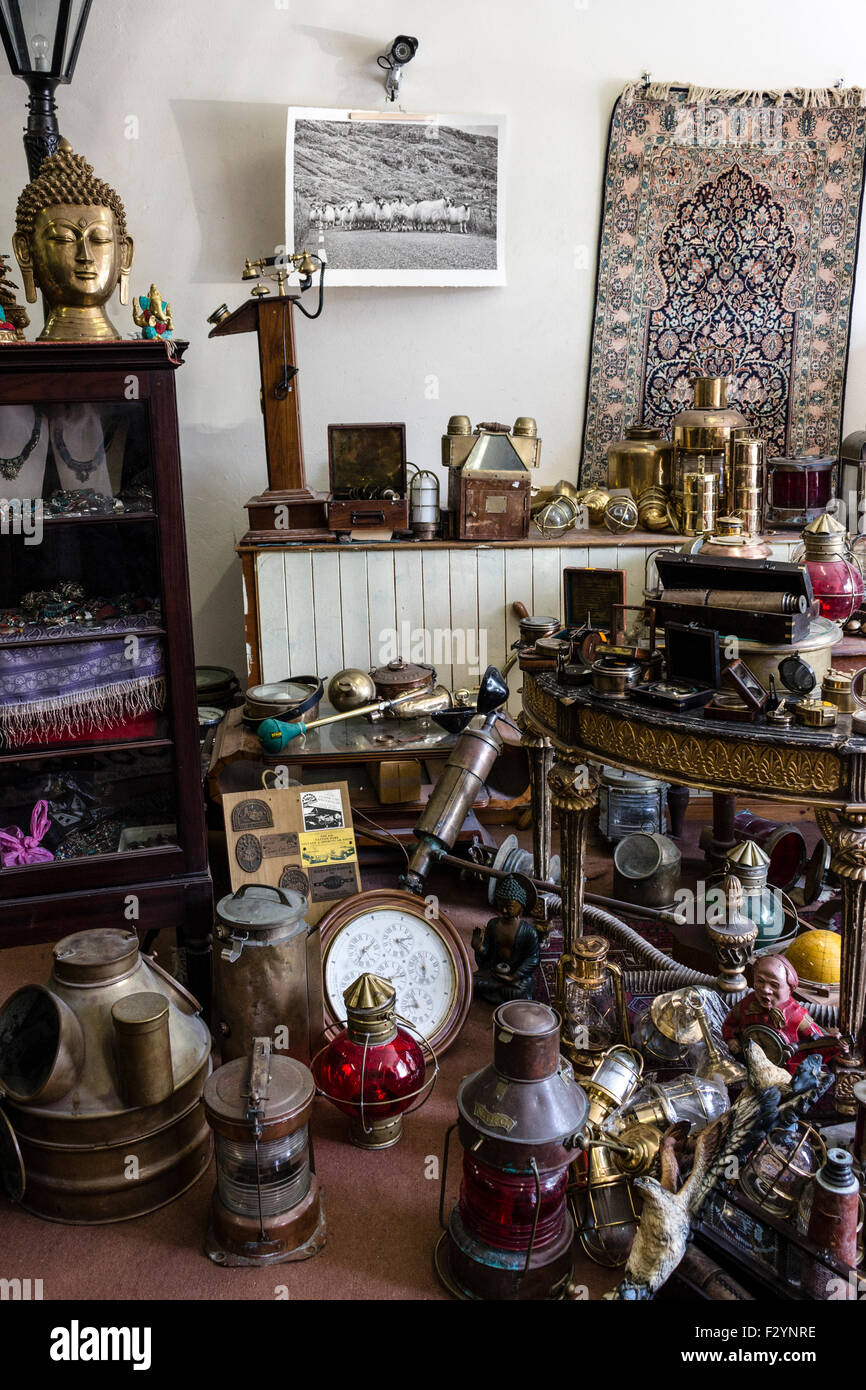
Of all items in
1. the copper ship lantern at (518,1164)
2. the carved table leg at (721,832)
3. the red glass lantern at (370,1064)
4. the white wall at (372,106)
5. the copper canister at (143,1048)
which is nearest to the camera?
the copper ship lantern at (518,1164)

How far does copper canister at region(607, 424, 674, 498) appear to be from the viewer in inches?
203

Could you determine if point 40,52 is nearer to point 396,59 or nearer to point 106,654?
point 396,59

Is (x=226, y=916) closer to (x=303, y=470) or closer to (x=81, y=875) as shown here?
(x=81, y=875)

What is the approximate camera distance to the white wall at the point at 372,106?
4.99 meters

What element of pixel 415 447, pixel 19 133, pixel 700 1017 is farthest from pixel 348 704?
pixel 19 133

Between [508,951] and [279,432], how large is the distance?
2.45 meters

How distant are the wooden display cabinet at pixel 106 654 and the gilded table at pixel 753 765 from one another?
1.15m

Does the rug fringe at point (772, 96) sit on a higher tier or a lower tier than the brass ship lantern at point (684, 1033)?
higher

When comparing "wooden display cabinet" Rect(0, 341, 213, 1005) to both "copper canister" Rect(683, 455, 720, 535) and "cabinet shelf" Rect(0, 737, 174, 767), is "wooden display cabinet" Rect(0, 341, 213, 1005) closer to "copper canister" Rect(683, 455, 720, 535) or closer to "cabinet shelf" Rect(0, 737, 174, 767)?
"cabinet shelf" Rect(0, 737, 174, 767)

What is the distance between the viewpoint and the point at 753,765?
9.45ft

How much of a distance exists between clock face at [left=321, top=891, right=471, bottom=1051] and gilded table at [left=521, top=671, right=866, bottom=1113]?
61 cm

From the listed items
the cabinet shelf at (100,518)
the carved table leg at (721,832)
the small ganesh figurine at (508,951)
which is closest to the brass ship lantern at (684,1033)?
the small ganesh figurine at (508,951)

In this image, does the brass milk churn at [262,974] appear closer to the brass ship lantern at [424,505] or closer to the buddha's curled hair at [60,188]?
the buddha's curled hair at [60,188]

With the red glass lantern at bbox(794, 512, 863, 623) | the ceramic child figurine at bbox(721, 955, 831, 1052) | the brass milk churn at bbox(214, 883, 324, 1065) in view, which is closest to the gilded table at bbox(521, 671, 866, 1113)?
the ceramic child figurine at bbox(721, 955, 831, 1052)
